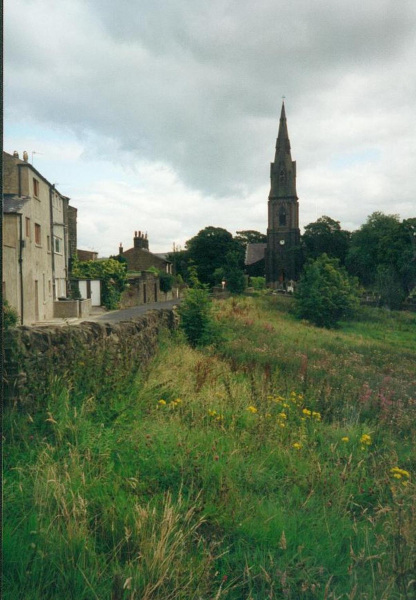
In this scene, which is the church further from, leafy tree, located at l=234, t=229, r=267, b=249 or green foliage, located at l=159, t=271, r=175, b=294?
green foliage, located at l=159, t=271, r=175, b=294

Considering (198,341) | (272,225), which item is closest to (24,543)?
(198,341)

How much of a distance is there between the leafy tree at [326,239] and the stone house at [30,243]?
2119 inches

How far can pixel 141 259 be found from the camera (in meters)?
68.7

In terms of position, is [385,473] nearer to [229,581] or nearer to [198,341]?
[229,581]

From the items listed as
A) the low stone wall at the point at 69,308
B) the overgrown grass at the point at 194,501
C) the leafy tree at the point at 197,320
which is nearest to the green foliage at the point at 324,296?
the low stone wall at the point at 69,308

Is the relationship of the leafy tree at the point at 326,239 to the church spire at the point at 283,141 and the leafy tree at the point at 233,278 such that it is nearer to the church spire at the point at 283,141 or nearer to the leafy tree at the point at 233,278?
the church spire at the point at 283,141

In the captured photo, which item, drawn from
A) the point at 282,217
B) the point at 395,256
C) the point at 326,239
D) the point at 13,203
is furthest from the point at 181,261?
the point at 13,203

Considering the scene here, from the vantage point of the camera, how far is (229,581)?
314 cm

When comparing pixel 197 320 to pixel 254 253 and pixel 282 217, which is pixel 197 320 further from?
pixel 254 253

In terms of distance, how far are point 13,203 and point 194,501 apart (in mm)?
26211

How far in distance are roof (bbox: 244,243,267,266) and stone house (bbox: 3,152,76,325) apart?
209 feet

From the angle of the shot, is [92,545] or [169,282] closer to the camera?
[92,545]

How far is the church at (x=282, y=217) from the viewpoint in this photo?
286 feet

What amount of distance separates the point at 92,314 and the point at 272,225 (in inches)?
→ 2339
